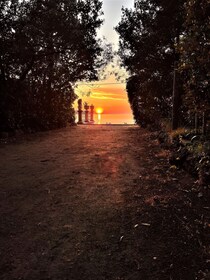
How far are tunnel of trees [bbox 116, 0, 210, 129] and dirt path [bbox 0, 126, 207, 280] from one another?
2.12 metres

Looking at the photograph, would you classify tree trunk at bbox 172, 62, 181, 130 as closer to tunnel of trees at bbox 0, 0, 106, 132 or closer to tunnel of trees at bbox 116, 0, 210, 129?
tunnel of trees at bbox 116, 0, 210, 129

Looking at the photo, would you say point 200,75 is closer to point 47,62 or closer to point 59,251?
point 59,251

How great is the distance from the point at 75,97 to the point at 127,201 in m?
16.6

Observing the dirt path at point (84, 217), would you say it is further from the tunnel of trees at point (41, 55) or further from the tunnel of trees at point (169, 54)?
the tunnel of trees at point (41, 55)

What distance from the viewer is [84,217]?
5301 mm

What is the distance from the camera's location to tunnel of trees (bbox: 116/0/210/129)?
6664 millimetres

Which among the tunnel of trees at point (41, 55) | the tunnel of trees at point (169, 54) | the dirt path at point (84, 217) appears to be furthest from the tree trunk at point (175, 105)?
→ the tunnel of trees at point (41, 55)

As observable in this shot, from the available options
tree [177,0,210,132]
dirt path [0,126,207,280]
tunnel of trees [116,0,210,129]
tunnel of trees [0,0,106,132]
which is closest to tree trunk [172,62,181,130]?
tunnel of trees [116,0,210,129]

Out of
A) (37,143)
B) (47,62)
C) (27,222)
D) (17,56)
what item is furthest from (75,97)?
(27,222)

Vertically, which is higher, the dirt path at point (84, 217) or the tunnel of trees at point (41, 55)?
the tunnel of trees at point (41, 55)

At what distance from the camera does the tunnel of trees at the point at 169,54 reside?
262 inches

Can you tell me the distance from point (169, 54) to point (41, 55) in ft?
20.1

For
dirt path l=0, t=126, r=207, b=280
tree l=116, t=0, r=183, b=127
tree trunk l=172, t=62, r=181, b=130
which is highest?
tree l=116, t=0, r=183, b=127

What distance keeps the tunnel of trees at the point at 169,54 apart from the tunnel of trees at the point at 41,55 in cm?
218
